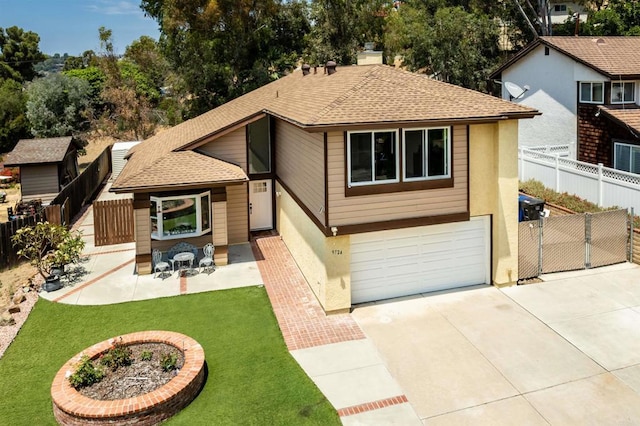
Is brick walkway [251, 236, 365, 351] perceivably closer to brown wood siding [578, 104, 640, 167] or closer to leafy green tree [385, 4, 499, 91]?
brown wood siding [578, 104, 640, 167]

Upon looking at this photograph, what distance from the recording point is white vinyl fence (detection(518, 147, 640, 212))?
17203mm

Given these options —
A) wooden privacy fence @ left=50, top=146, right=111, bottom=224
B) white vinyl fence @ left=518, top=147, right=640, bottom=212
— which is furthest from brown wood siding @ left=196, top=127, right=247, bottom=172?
white vinyl fence @ left=518, top=147, right=640, bottom=212

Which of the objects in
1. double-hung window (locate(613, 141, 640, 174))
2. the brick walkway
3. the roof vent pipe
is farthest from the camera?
double-hung window (locate(613, 141, 640, 174))

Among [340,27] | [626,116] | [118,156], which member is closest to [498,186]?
[626,116]

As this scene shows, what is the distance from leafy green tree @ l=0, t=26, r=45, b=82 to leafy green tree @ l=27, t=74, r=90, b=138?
16455 millimetres

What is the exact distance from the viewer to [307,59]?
40344mm

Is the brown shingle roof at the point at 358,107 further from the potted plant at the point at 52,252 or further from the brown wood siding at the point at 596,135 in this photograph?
the brown wood siding at the point at 596,135

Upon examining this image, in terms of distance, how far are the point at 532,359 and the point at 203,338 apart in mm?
6984

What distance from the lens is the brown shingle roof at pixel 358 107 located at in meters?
11.7

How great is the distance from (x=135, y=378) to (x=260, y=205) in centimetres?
1093

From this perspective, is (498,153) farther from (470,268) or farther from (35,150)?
(35,150)

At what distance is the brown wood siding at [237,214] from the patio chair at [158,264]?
331 cm

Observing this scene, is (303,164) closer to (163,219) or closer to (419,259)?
(419,259)

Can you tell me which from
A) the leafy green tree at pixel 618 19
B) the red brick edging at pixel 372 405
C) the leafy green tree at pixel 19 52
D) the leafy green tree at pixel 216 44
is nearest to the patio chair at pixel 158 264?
the red brick edging at pixel 372 405
